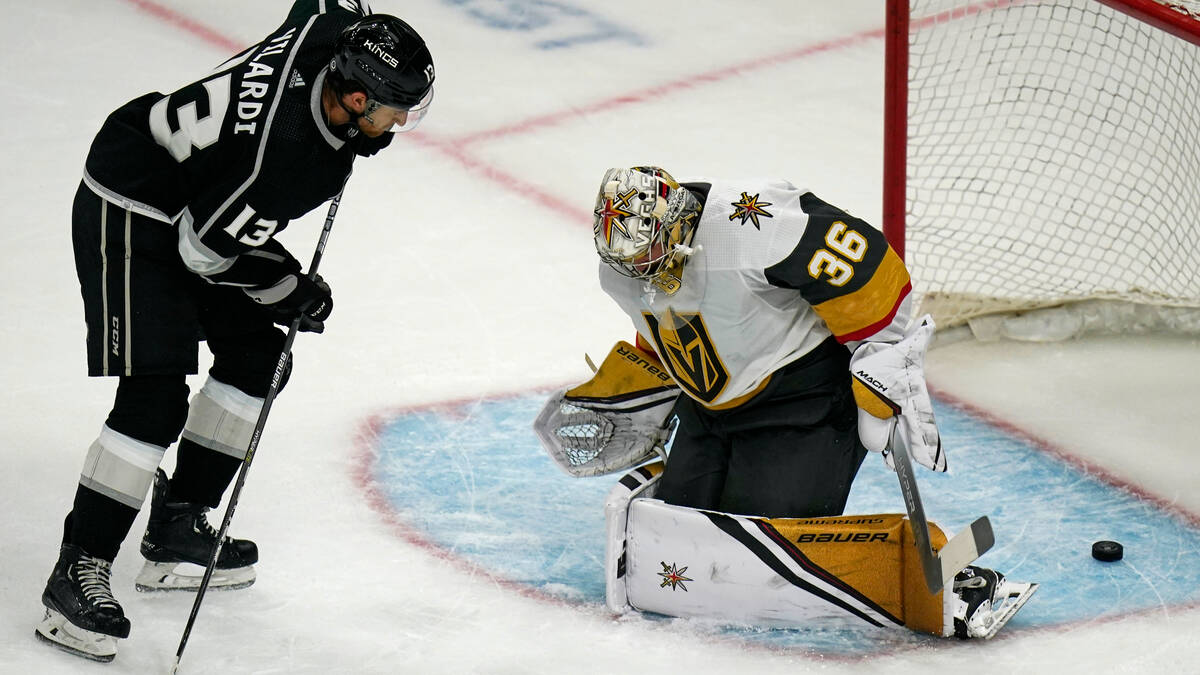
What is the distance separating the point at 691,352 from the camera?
3293mm

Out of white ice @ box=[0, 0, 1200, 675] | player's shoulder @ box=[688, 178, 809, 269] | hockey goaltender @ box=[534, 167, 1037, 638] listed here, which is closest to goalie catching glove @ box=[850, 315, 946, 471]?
hockey goaltender @ box=[534, 167, 1037, 638]

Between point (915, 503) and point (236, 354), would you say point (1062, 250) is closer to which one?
point (915, 503)

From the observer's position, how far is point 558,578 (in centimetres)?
350

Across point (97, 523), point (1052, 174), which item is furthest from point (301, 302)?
point (1052, 174)

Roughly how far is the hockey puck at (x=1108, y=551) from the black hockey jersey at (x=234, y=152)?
5.57 ft

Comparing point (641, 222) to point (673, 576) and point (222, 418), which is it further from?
point (222, 418)

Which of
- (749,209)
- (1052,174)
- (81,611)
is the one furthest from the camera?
(1052,174)

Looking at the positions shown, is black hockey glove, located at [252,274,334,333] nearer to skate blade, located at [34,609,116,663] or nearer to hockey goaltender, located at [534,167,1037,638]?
hockey goaltender, located at [534,167,1037,638]

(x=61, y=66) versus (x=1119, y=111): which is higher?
(x=1119, y=111)

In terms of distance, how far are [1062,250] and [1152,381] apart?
686 millimetres

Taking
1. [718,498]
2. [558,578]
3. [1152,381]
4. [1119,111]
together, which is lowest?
[558,578]

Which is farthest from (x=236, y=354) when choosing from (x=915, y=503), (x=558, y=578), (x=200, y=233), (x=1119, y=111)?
(x=1119, y=111)

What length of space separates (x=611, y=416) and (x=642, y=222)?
67 cm

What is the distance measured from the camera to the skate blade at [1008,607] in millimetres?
3213
